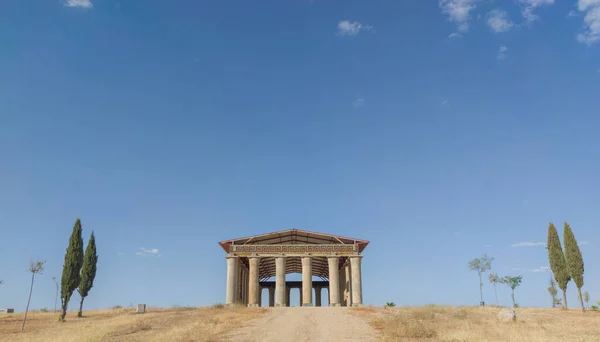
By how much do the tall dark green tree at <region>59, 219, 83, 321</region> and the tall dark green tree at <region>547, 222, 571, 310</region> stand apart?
185 ft

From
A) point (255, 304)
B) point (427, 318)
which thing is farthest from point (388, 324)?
point (255, 304)

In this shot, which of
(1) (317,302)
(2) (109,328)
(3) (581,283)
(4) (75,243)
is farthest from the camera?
(1) (317,302)

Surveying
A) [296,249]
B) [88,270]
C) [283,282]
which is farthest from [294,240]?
[88,270]

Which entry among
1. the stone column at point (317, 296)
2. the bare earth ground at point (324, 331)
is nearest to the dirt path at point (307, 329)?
the bare earth ground at point (324, 331)

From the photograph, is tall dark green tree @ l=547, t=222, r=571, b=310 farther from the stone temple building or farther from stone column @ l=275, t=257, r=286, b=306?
stone column @ l=275, t=257, r=286, b=306

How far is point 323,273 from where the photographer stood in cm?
6612

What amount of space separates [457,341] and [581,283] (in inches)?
1677

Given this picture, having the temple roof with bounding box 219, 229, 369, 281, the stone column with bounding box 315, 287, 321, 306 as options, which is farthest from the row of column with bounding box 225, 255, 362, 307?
the stone column with bounding box 315, 287, 321, 306

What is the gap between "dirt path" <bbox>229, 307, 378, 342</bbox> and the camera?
20422 mm

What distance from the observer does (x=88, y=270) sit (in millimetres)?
49312

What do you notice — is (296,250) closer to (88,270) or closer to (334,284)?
(334,284)

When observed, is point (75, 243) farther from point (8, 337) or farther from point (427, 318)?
point (427, 318)

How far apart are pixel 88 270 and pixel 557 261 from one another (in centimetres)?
5767

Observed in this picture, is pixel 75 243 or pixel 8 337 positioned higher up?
pixel 75 243
